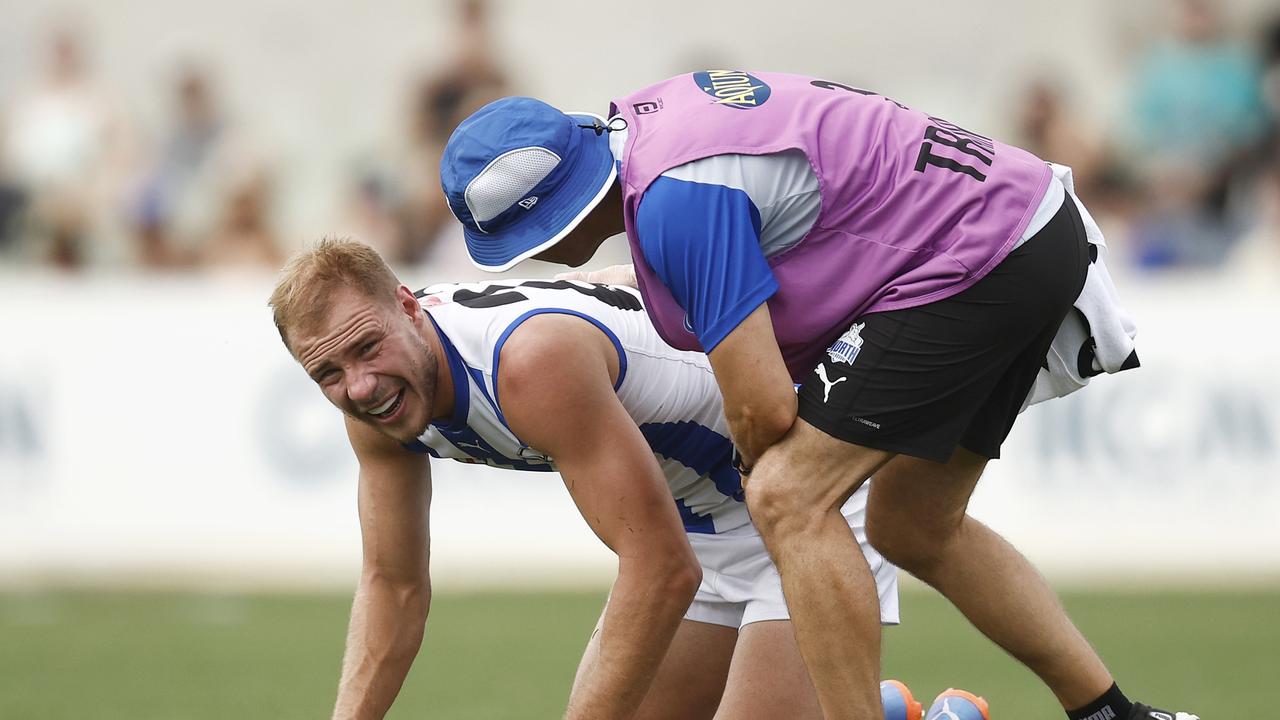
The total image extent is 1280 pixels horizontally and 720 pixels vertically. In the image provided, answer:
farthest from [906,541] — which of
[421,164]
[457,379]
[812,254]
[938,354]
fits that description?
[421,164]

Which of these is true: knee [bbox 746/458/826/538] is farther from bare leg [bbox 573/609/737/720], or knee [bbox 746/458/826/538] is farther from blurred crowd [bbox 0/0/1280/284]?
blurred crowd [bbox 0/0/1280/284]

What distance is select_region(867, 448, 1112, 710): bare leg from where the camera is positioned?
5.06 metres

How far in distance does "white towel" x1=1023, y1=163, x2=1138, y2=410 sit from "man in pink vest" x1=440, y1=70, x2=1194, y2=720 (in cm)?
15

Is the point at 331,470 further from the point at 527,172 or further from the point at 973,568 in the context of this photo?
the point at 527,172

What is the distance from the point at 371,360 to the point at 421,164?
31.0 feet

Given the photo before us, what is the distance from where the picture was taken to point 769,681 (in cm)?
515

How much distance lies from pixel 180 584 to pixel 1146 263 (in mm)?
6936

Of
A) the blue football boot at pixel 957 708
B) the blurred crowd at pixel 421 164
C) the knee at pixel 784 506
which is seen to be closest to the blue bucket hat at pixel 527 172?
the knee at pixel 784 506

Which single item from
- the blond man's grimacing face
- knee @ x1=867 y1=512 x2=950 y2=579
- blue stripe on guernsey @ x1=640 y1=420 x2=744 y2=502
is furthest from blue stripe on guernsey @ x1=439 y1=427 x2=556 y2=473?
knee @ x1=867 y1=512 x2=950 y2=579

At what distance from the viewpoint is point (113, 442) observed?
1148 cm

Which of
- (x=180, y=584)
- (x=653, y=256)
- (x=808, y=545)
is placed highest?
(x=653, y=256)

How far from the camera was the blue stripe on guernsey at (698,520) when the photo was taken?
545cm

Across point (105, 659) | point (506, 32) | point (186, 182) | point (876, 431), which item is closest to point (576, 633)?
point (105, 659)

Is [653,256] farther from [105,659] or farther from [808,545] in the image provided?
[105,659]
